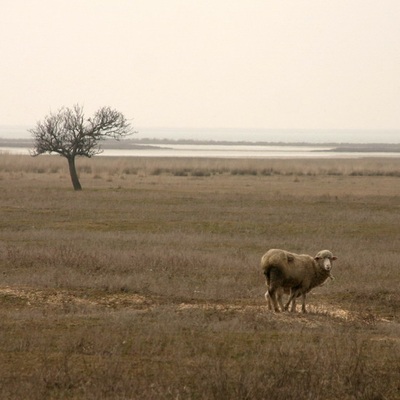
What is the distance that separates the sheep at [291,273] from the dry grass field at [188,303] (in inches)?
16.4

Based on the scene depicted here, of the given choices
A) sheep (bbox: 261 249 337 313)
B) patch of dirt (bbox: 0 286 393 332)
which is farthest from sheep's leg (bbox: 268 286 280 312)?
patch of dirt (bbox: 0 286 393 332)

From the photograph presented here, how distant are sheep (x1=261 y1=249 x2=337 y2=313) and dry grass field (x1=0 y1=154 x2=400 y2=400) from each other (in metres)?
0.42

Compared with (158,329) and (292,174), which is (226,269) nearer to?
(158,329)

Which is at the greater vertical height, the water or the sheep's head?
the sheep's head

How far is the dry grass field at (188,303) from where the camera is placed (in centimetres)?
939

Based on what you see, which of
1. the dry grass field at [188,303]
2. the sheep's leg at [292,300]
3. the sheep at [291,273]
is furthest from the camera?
the sheep's leg at [292,300]

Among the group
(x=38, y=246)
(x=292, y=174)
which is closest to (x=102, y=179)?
(x=292, y=174)

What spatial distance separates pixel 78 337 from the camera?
37.1 ft

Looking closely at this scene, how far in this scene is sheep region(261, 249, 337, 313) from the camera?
14.3 metres

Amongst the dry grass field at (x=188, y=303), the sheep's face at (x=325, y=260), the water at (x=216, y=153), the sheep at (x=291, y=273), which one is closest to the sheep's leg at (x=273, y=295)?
the sheep at (x=291, y=273)

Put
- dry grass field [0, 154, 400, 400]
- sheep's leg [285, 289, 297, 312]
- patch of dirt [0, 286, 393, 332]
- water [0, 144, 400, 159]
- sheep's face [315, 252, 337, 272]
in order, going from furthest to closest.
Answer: water [0, 144, 400, 159] → sheep's face [315, 252, 337, 272] → sheep's leg [285, 289, 297, 312] → patch of dirt [0, 286, 393, 332] → dry grass field [0, 154, 400, 400]

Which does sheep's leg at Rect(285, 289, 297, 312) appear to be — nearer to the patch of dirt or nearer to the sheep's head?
the patch of dirt

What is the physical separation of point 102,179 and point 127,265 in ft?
118

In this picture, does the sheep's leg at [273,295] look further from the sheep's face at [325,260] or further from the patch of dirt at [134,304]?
the sheep's face at [325,260]
